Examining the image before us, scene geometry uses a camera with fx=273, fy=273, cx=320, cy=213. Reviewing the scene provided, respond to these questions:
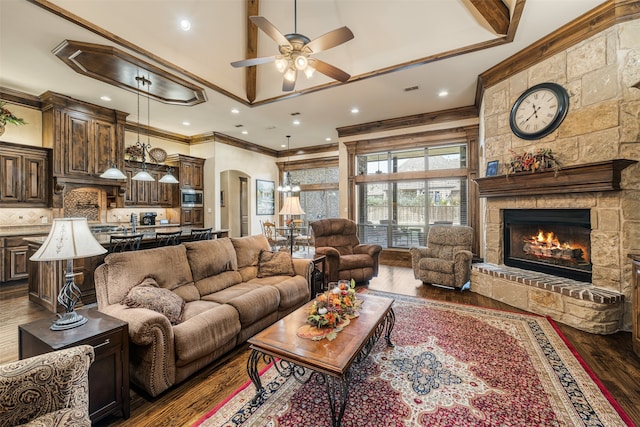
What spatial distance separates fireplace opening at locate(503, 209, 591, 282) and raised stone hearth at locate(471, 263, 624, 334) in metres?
0.13

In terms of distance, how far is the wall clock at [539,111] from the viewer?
3.32m

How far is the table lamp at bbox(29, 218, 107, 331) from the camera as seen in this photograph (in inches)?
63.3

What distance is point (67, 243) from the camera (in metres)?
1.64

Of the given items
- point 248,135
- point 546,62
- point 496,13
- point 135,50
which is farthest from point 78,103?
point 546,62

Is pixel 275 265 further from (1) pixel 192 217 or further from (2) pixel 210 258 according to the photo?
(1) pixel 192 217

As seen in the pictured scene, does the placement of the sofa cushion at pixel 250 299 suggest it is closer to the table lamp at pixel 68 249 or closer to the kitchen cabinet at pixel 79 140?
the table lamp at pixel 68 249

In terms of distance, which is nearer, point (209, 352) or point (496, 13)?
point (209, 352)

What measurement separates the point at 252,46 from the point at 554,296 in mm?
5409

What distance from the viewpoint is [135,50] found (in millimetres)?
3525

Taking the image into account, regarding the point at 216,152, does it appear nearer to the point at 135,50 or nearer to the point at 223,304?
the point at 135,50

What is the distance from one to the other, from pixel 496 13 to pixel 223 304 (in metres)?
4.38

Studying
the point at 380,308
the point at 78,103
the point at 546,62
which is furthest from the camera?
the point at 78,103

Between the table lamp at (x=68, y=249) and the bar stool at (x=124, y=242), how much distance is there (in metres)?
1.98

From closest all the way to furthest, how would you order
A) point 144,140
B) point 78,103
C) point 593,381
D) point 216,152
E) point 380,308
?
point 593,381
point 380,308
point 78,103
point 144,140
point 216,152
